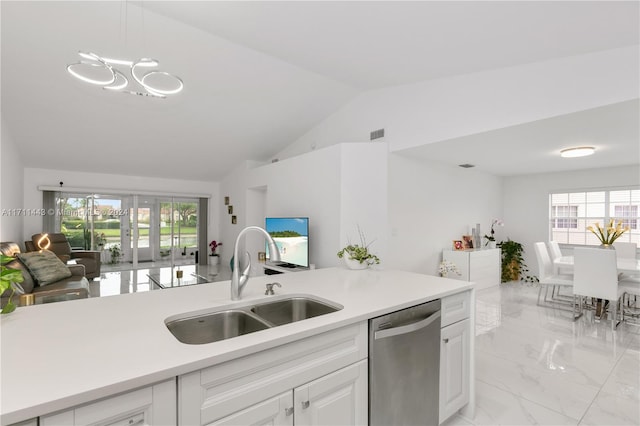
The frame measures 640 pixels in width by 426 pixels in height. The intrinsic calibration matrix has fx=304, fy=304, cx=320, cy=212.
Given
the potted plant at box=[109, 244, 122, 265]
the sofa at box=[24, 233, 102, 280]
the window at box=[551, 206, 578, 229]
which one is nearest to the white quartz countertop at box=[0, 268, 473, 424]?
the sofa at box=[24, 233, 102, 280]

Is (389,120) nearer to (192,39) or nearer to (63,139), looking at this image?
(192,39)

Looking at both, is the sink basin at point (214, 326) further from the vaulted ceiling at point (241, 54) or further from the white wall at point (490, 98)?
the white wall at point (490, 98)

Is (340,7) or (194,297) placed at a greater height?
(340,7)

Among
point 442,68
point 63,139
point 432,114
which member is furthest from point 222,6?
point 63,139

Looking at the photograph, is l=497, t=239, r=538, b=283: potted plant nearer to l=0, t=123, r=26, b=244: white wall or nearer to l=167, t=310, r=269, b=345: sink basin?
l=167, t=310, r=269, b=345: sink basin

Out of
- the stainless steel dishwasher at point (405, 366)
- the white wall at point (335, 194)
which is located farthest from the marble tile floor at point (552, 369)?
the white wall at point (335, 194)

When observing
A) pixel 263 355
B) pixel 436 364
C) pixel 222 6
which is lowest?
pixel 436 364

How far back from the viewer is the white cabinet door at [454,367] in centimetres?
178

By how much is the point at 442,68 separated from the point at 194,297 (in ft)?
11.2

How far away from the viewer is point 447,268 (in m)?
4.89

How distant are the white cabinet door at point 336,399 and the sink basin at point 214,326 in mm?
343

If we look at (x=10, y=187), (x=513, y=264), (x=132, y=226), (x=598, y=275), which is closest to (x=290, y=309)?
(x=598, y=275)

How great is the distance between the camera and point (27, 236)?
6.07m

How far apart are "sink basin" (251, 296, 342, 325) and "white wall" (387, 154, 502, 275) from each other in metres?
2.73
